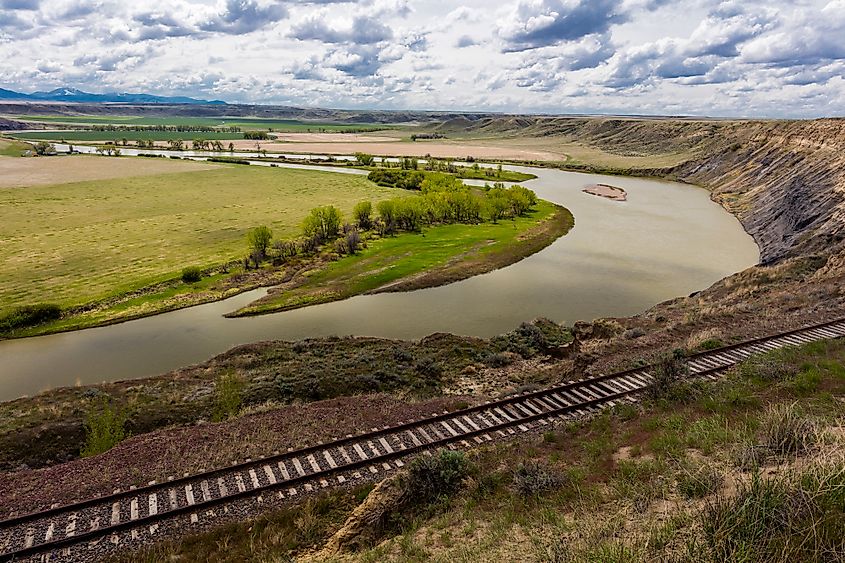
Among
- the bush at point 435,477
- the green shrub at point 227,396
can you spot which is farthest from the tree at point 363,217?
the bush at point 435,477

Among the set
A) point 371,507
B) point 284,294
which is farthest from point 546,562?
point 284,294

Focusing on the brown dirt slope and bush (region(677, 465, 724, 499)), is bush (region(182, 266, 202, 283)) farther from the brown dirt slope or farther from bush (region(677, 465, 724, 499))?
the brown dirt slope

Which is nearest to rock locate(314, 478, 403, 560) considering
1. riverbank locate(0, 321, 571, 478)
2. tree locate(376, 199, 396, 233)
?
riverbank locate(0, 321, 571, 478)

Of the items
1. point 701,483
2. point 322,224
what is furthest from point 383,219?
point 701,483

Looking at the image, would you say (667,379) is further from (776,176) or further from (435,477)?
(776,176)

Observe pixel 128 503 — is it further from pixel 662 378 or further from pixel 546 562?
pixel 662 378

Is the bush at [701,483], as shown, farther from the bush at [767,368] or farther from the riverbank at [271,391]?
the riverbank at [271,391]

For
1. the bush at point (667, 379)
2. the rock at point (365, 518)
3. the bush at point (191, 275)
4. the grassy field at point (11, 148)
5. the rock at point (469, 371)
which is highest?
the grassy field at point (11, 148)
